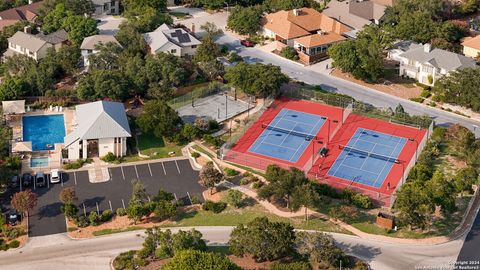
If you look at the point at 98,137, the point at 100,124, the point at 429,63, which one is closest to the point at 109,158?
the point at 98,137

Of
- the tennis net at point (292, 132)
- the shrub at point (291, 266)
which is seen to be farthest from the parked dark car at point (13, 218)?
the tennis net at point (292, 132)

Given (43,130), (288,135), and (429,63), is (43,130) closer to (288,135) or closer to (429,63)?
(288,135)

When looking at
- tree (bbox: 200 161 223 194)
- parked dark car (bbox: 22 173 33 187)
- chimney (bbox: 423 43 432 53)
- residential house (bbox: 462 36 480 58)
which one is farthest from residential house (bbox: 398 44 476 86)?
parked dark car (bbox: 22 173 33 187)

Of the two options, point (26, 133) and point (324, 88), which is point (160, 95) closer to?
point (26, 133)

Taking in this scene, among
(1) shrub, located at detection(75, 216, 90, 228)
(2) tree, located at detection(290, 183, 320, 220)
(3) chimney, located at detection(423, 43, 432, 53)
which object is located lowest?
(1) shrub, located at detection(75, 216, 90, 228)

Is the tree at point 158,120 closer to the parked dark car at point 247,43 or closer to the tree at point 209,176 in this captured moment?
the tree at point 209,176

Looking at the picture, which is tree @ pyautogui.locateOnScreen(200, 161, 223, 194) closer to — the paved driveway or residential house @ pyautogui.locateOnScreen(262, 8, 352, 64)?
the paved driveway
